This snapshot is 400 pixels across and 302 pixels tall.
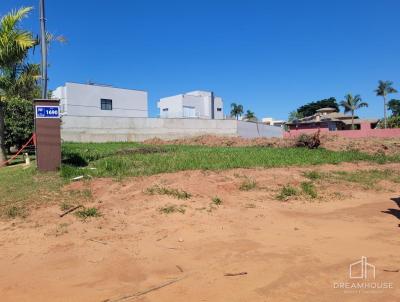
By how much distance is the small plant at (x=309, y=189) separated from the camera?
863cm

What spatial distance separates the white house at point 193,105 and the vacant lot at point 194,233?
4230 centimetres

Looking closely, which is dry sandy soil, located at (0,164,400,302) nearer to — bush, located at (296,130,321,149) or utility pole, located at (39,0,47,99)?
utility pole, located at (39,0,47,99)

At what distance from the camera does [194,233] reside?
6.09 metres

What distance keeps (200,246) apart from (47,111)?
256 inches

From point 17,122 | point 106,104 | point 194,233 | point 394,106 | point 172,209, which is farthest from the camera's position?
point 394,106

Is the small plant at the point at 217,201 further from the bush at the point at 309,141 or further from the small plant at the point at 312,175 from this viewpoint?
the bush at the point at 309,141

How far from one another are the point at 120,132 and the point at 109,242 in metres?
26.3

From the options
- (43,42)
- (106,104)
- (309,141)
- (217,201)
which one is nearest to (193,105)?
(106,104)

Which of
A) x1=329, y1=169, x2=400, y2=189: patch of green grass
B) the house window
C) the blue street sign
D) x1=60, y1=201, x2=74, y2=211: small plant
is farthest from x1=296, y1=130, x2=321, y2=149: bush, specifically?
the house window

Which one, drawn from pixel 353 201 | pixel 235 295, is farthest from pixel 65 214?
pixel 353 201

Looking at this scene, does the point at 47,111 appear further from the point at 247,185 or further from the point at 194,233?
the point at 194,233

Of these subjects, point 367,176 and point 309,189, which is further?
point 367,176

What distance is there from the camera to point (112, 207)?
7.16 meters

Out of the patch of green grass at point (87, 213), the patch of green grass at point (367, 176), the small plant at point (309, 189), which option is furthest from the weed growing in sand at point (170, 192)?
the patch of green grass at point (367, 176)
